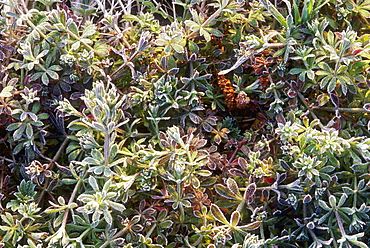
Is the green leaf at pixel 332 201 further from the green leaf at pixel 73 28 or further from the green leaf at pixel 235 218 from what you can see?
the green leaf at pixel 73 28

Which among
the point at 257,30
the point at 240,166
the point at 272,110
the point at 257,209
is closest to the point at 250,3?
the point at 257,30

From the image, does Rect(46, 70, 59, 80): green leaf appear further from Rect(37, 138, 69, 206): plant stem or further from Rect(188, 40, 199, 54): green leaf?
Rect(188, 40, 199, 54): green leaf

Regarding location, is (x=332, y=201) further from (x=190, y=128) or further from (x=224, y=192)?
(x=190, y=128)

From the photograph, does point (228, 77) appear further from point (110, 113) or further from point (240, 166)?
point (110, 113)

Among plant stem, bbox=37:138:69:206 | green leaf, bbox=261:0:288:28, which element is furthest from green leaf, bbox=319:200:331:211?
plant stem, bbox=37:138:69:206

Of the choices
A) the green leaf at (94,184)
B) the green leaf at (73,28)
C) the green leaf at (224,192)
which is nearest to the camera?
the green leaf at (94,184)

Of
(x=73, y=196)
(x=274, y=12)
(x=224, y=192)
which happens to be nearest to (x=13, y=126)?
(x=73, y=196)

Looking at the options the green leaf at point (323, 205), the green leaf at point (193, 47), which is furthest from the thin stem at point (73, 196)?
the green leaf at point (323, 205)

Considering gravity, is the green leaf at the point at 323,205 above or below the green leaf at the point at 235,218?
above
